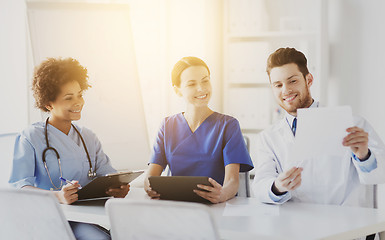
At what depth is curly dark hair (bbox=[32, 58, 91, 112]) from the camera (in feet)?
6.68

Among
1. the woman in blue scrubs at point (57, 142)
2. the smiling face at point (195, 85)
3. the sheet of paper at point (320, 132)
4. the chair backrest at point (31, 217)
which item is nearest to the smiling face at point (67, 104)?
the woman in blue scrubs at point (57, 142)

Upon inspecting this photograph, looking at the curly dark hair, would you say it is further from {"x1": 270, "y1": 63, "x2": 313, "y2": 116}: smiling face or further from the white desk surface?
{"x1": 270, "y1": 63, "x2": 313, "y2": 116}: smiling face

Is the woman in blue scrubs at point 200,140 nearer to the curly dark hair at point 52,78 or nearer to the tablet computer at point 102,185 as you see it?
the tablet computer at point 102,185

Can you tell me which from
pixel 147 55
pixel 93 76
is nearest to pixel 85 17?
pixel 93 76

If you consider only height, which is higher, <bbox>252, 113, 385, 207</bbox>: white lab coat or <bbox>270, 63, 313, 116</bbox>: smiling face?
<bbox>270, 63, 313, 116</bbox>: smiling face

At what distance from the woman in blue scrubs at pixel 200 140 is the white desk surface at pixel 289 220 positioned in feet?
0.81

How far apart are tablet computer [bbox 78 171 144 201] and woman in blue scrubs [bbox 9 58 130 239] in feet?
0.13

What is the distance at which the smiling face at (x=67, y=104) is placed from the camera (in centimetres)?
203

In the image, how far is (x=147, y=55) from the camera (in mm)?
3719

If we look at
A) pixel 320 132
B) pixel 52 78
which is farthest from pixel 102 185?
pixel 320 132

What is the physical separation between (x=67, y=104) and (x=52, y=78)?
0.14m

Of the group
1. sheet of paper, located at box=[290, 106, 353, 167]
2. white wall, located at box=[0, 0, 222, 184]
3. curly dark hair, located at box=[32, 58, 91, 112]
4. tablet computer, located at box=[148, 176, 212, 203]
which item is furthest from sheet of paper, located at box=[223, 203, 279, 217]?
Result: white wall, located at box=[0, 0, 222, 184]

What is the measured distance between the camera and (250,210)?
1.65 meters

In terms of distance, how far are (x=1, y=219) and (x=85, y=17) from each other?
1876 millimetres
